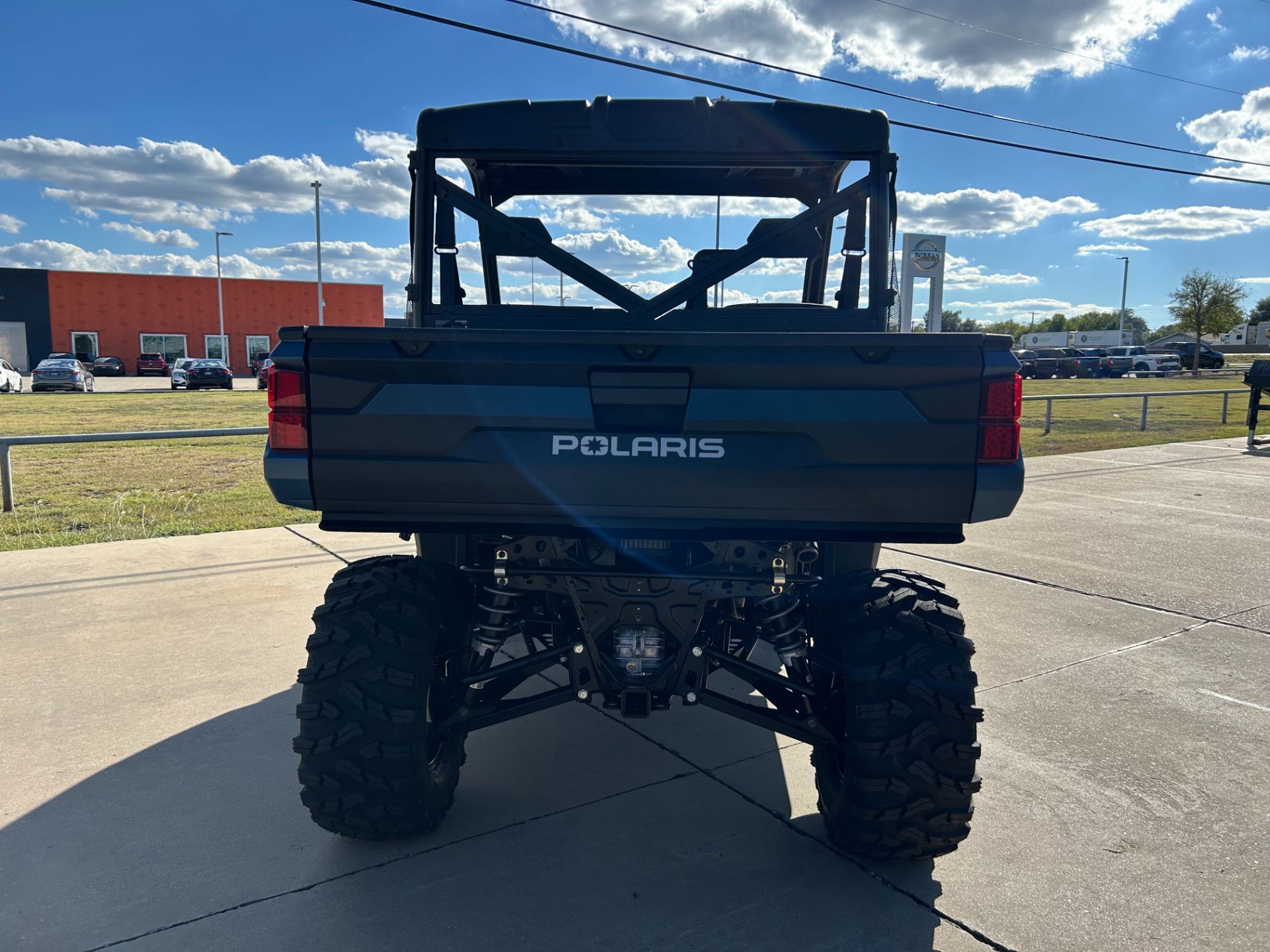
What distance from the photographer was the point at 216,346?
55.9m

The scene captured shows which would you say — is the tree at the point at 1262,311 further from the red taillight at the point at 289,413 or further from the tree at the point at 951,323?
the red taillight at the point at 289,413

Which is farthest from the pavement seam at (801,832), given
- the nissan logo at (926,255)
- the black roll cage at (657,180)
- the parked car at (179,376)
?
the parked car at (179,376)

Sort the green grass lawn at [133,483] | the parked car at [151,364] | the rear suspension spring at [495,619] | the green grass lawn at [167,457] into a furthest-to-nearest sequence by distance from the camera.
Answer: the parked car at [151,364] < the green grass lawn at [167,457] < the green grass lawn at [133,483] < the rear suspension spring at [495,619]

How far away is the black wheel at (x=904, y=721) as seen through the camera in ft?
9.00

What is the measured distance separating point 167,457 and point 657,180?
41.3 feet

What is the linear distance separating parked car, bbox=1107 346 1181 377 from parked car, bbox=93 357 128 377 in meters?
54.1

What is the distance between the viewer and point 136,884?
2.81 metres

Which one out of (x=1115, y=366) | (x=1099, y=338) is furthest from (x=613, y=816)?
(x=1099, y=338)

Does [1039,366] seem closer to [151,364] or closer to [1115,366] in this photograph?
[1115,366]

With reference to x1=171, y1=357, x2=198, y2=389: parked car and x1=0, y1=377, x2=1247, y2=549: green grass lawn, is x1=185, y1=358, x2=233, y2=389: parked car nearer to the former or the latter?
x1=171, y1=357, x2=198, y2=389: parked car

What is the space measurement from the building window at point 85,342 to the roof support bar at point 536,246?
5854cm

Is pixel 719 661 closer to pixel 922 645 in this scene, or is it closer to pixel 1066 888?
pixel 922 645

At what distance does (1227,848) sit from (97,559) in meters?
7.14

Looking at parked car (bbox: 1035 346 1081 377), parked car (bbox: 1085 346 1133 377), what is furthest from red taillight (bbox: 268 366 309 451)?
parked car (bbox: 1085 346 1133 377)
